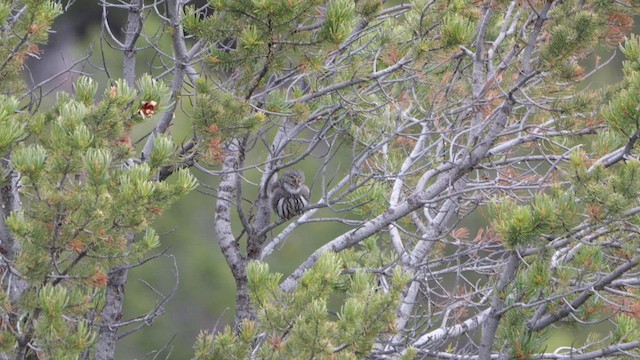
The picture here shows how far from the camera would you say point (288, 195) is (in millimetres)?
7750

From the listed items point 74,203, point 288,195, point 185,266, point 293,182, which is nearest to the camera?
point 74,203

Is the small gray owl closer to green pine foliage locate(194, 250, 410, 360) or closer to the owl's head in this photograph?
the owl's head

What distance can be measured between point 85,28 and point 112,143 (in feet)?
31.6

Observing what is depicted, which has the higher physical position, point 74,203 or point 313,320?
point 74,203

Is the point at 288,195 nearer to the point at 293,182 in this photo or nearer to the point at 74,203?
the point at 293,182

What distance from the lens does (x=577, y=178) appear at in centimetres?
391

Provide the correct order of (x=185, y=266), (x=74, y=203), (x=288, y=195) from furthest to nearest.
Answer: (x=185, y=266) → (x=288, y=195) → (x=74, y=203)

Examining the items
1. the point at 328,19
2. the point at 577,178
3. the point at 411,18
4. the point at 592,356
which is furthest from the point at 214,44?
the point at 592,356

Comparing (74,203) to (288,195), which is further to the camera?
(288,195)

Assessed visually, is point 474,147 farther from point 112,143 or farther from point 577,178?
point 112,143

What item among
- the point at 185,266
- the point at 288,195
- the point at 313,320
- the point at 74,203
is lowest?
the point at 313,320

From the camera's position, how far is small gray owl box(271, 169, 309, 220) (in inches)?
299

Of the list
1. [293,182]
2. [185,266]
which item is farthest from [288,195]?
[185,266]

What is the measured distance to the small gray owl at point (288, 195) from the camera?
299 inches
